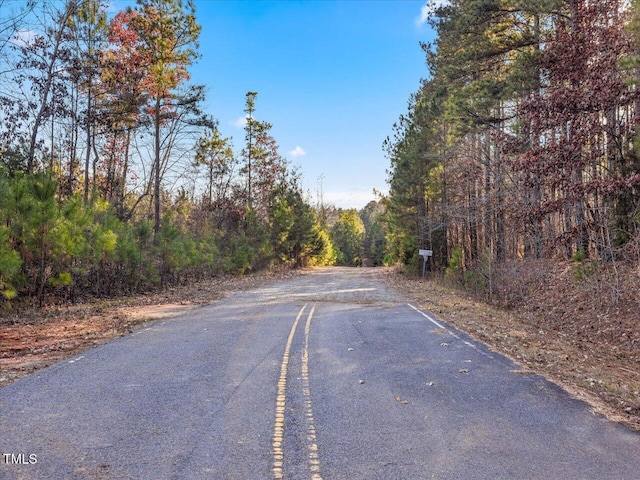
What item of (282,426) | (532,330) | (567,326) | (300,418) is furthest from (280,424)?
(567,326)

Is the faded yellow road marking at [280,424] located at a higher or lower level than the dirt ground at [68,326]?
lower

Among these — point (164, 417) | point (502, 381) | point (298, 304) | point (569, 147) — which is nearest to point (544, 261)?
point (569, 147)

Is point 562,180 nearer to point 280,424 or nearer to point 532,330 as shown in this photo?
point 532,330

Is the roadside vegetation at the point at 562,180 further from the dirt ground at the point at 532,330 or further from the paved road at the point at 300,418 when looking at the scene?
the paved road at the point at 300,418

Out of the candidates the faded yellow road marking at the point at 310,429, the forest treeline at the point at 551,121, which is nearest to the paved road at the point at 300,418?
the faded yellow road marking at the point at 310,429

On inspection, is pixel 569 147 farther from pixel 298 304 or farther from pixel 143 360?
pixel 143 360

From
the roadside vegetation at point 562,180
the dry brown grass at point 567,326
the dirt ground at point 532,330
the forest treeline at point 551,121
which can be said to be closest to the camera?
the dry brown grass at point 567,326

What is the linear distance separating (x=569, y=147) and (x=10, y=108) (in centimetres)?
1654

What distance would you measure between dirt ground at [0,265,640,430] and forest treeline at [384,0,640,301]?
122 cm

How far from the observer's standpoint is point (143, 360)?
7180 millimetres

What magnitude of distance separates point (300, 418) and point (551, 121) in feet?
35.1

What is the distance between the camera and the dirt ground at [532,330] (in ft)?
21.2

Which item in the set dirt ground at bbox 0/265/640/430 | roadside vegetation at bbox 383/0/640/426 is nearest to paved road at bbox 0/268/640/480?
dirt ground at bbox 0/265/640/430

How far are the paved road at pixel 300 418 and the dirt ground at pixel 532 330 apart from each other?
2.00 ft
